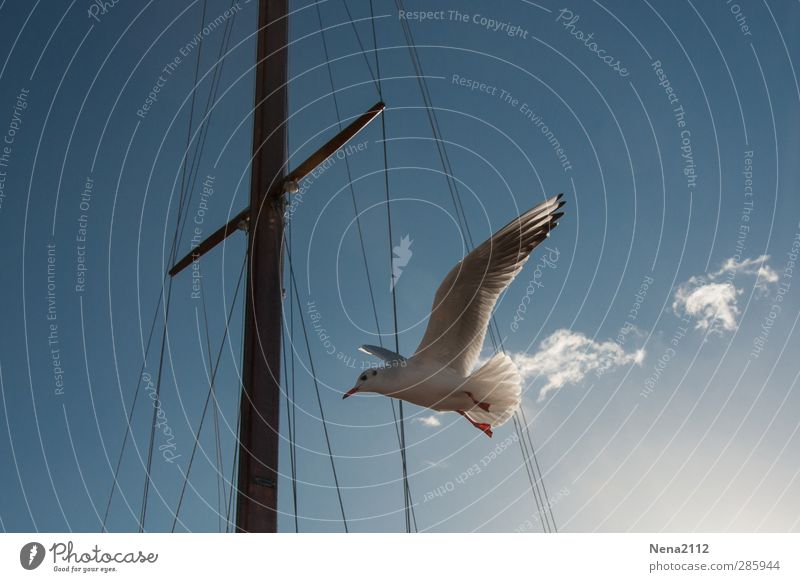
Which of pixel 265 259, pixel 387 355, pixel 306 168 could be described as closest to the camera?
pixel 387 355

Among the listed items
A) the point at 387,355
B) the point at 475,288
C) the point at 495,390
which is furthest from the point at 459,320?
the point at 495,390

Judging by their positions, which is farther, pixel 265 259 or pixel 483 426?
pixel 265 259

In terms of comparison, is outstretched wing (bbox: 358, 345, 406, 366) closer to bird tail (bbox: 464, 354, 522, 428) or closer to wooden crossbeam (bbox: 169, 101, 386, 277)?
bird tail (bbox: 464, 354, 522, 428)

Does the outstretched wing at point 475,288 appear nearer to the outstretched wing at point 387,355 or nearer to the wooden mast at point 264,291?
the outstretched wing at point 387,355

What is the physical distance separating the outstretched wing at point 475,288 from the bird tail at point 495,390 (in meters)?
0.35

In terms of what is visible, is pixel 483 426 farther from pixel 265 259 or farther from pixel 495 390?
pixel 265 259

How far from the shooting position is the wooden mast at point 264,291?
6324 millimetres

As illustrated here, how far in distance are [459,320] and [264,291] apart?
93.7 inches

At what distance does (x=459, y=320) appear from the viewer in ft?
18.3

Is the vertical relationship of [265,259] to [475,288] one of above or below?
above

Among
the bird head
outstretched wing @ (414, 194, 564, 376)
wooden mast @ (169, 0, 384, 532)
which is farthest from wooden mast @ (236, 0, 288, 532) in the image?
outstretched wing @ (414, 194, 564, 376)

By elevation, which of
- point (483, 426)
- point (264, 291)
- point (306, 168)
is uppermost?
point (306, 168)

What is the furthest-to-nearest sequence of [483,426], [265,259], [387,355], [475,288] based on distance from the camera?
[265,259] < [483,426] < [475,288] < [387,355]
